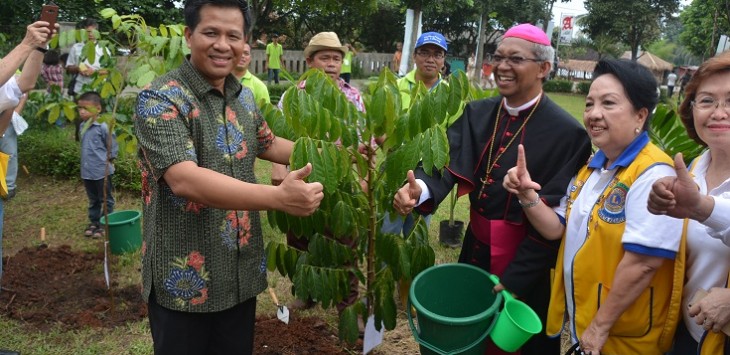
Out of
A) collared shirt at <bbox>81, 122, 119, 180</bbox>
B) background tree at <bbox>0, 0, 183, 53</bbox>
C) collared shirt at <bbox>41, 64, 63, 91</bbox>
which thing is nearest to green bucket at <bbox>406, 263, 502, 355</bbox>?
collared shirt at <bbox>81, 122, 119, 180</bbox>

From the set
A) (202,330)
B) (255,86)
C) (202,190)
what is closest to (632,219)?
(202,190)

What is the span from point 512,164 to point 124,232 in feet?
11.5

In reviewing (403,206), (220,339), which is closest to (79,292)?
(220,339)

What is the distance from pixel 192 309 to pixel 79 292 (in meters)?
2.53

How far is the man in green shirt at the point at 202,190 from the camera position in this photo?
5.46ft

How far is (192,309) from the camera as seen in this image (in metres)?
1.94

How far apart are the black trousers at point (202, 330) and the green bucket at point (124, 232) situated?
8.87 feet

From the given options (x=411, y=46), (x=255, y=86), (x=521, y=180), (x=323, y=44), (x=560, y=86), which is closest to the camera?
(x=521, y=180)

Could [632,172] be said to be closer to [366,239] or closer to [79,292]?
[366,239]

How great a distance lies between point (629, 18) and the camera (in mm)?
28297

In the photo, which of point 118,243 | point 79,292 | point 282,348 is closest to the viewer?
point 282,348

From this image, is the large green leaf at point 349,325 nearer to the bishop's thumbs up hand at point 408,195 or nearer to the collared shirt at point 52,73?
the bishop's thumbs up hand at point 408,195

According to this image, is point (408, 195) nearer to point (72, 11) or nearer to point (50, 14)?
point (50, 14)

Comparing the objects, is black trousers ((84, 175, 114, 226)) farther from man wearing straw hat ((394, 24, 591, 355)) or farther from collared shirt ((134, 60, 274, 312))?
man wearing straw hat ((394, 24, 591, 355))
